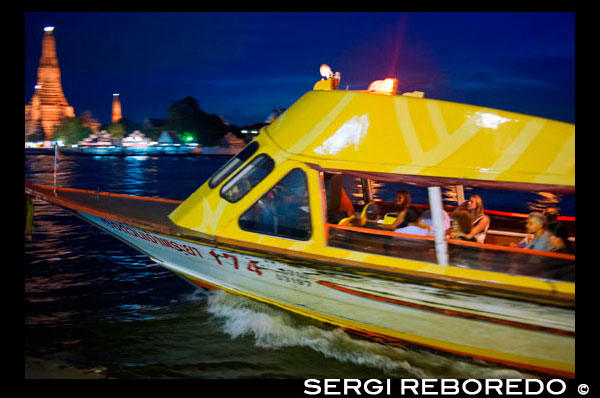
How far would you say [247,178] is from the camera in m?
5.74

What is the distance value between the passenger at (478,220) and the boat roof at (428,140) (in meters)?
1.25

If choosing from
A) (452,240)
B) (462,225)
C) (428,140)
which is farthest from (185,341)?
(428,140)

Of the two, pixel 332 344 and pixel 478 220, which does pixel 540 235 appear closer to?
pixel 478 220

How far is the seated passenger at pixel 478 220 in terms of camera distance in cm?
592

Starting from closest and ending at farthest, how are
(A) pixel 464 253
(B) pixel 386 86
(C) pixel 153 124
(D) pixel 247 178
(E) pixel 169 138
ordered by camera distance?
(A) pixel 464 253
(B) pixel 386 86
(D) pixel 247 178
(E) pixel 169 138
(C) pixel 153 124

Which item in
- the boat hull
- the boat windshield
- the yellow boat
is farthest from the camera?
the boat windshield

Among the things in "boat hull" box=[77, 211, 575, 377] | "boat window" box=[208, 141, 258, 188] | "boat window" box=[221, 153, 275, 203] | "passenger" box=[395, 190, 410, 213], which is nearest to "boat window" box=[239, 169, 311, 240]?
"boat window" box=[221, 153, 275, 203]

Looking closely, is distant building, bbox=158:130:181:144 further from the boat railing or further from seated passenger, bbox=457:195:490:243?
the boat railing

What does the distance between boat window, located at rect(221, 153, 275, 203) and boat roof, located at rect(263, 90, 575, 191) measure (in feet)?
0.91

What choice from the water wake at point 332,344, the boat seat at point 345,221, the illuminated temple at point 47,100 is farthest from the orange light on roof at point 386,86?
the illuminated temple at point 47,100

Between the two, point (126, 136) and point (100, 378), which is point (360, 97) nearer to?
point (100, 378)

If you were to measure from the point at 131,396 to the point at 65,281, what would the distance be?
4485 mm

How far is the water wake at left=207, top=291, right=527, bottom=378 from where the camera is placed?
530 cm

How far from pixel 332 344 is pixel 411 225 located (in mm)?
1655
